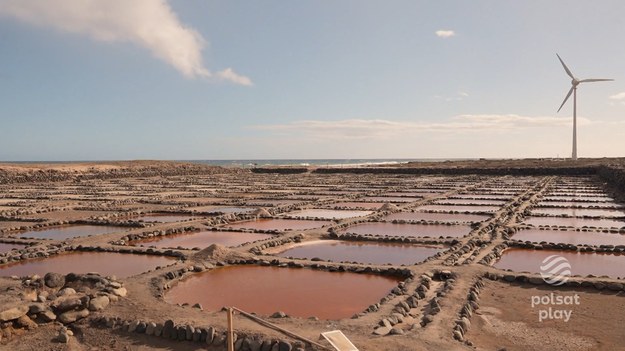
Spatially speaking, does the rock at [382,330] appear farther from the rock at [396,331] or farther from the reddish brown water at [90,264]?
the reddish brown water at [90,264]

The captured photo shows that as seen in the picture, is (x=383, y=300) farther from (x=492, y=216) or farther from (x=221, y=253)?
(x=492, y=216)

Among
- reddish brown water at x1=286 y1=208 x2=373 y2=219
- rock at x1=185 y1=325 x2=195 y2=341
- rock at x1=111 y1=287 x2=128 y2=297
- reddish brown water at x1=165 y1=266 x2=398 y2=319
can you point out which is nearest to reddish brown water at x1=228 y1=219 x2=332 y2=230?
reddish brown water at x1=286 y1=208 x2=373 y2=219

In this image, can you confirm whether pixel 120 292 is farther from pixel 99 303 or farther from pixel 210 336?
pixel 210 336

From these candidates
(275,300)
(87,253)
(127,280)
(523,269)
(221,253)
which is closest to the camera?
(275,300)

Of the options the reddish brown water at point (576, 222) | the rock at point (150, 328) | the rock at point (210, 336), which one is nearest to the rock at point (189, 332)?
the rock at point (210, 336)

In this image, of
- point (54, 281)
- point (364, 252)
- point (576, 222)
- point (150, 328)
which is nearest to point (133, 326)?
point (150, 328)

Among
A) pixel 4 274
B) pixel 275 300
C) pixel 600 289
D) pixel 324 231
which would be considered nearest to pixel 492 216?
pixel 324 231
